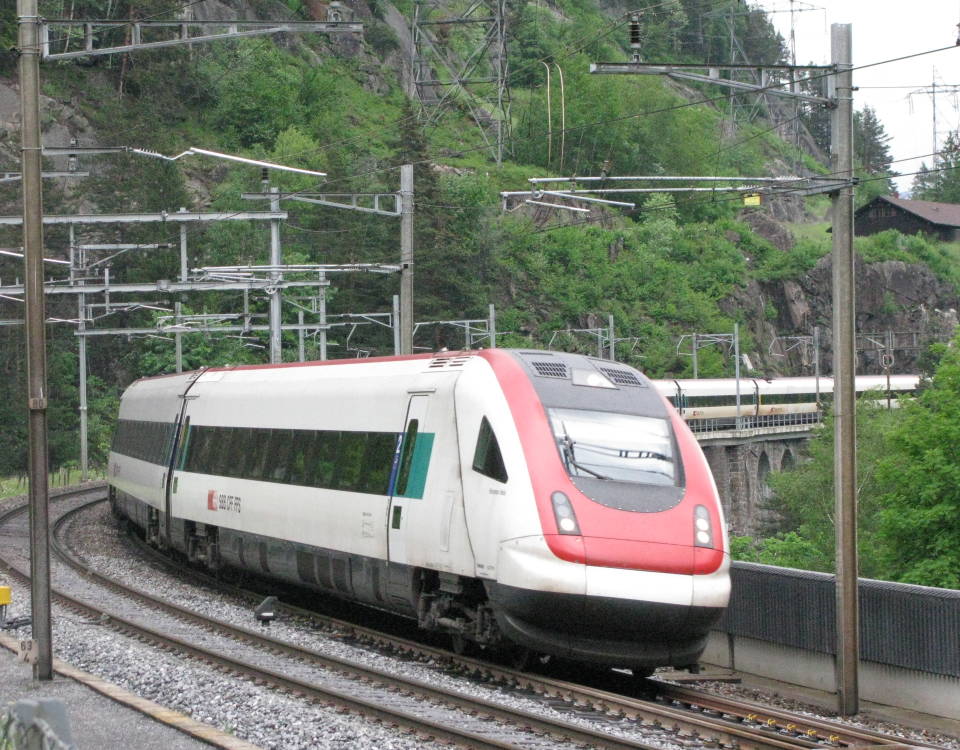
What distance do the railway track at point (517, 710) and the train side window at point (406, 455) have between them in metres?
1.63

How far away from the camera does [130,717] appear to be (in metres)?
9.70

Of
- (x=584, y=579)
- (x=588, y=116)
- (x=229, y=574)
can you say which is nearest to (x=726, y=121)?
(x=588, y=116)

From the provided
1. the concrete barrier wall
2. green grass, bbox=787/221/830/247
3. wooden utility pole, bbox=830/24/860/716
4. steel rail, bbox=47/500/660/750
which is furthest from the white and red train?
green grass, bbox=787/221/830/247

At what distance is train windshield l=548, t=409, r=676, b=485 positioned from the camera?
1220cm

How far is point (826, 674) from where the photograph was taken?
14242mm

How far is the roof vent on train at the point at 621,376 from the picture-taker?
13.4 metres

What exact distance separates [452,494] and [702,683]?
382 cm

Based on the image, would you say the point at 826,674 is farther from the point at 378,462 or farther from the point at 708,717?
the point at 378,462

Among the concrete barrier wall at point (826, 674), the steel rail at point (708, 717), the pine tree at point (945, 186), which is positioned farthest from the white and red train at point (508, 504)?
the pine tree at point (945, 186)

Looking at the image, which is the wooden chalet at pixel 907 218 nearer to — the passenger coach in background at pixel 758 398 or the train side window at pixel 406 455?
the passenger coach in background at pixel 758 398

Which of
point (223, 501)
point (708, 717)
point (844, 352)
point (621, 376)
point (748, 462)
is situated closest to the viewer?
point (708, 717)

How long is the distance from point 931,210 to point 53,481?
87.8 meters

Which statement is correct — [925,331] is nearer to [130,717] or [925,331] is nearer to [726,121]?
[726,121]

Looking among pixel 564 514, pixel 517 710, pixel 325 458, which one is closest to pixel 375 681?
pixel 517 710
